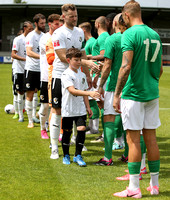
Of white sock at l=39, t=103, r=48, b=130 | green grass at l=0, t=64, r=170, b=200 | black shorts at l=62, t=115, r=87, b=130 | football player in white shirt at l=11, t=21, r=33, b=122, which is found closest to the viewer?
green grass at l=0, t=64, r=170, b=200

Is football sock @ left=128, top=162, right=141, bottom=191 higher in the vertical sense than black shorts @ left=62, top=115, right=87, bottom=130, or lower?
lower

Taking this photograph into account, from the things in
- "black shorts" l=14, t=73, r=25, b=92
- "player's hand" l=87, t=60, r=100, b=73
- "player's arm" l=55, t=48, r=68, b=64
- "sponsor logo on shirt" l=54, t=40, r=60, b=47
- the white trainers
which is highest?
"sponsor logo on shirt" l=54, t=40, r=60, b=47

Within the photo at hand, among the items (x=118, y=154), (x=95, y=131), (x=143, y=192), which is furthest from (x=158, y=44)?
(x=95, y=131)

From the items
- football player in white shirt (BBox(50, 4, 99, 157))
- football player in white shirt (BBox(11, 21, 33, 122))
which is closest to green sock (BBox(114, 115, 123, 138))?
football player in white shirt (BBox(50, 4, 99, 157))

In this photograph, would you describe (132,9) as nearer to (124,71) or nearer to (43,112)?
(124,71)

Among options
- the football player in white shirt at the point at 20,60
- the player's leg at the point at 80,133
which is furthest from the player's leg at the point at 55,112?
the football player in white shirt at the point at 20,60

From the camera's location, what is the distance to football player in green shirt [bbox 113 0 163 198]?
161 inches

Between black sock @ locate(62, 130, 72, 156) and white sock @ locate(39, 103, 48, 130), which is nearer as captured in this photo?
black sock @ locate(62, 130, 72, 156)

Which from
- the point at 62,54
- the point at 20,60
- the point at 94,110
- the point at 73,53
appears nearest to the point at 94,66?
the point at 73,53

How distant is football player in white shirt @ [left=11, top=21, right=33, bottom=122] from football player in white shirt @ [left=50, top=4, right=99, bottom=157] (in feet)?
11.4

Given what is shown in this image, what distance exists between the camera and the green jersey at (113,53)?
212 inches

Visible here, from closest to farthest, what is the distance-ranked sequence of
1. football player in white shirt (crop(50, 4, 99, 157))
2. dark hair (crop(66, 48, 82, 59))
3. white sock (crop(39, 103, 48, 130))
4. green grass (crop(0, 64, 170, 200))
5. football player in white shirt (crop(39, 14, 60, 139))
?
1. green grass (crop(0, 64, 170, 200))
2. dark hair (crop(66, 48, 82, 59))
3. football player in white shirt (crop(50, 4, 99, 157))
4. football player in white shirt (crop(39, 14, 60, 139))
5. white sock (crop(39, 103, 48, 130))

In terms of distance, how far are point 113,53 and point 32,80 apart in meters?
3.53

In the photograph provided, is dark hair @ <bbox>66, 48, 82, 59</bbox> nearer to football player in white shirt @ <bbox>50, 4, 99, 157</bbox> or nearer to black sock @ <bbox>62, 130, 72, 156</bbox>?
football player in white shirt @ <bbox>50, 4, 99, 157</bbox>
